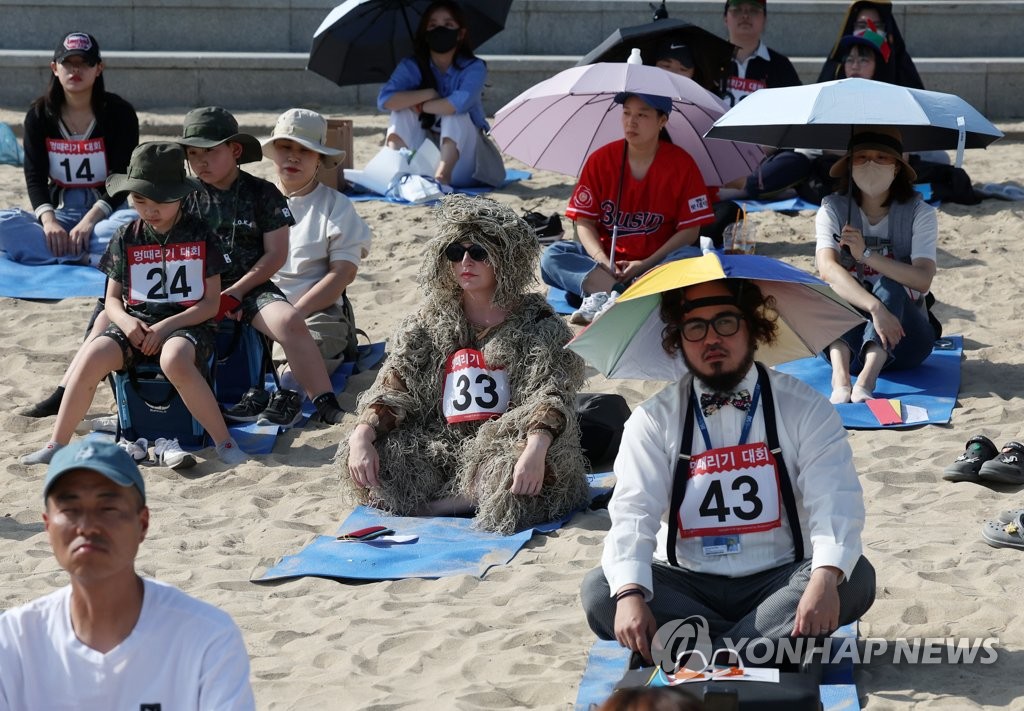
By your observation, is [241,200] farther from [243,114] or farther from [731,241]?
[243,114]

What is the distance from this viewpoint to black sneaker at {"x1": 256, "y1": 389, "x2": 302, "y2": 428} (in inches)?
270

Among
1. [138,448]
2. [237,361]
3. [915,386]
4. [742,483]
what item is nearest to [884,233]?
[915,386]

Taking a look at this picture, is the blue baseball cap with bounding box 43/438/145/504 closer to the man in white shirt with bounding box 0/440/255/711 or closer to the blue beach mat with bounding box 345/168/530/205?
the man in white shirt with bounding box 0/440/255/711

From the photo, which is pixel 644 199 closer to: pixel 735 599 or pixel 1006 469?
pixel 1006 469

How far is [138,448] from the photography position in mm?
6523

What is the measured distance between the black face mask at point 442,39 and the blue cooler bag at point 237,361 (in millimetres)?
3694

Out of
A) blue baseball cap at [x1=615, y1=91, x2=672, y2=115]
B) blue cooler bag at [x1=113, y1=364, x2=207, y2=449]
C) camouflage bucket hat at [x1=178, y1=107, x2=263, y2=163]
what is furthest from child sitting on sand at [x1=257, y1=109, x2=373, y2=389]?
blue baseball cap at [x1=615, y1=91, x2=672, y2=115]

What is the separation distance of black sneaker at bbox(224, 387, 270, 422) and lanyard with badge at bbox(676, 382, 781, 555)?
11.1ft

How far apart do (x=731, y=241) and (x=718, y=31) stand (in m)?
4.91

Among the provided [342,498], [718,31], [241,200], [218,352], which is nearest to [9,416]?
[218,352]

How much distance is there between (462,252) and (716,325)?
187 centimetres

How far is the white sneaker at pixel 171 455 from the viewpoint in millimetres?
6375

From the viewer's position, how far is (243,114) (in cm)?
1232

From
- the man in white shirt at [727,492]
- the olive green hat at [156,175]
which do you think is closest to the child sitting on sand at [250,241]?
the olive green hat at [156,175]
